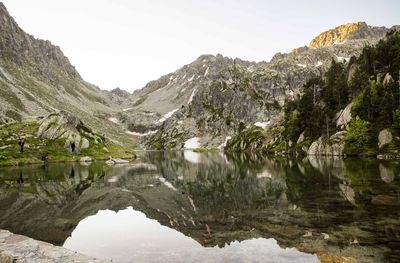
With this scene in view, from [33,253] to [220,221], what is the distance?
16.0 metres

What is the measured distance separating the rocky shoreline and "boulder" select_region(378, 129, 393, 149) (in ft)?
361

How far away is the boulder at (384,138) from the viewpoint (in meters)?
107

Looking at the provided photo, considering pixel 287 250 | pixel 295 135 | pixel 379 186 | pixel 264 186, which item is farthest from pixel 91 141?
pixel 287 250

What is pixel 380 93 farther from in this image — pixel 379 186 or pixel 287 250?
pixel 287 250

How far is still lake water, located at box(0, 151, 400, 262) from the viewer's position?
20000 mm

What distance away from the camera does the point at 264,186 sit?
5019cm

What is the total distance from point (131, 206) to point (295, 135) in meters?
128

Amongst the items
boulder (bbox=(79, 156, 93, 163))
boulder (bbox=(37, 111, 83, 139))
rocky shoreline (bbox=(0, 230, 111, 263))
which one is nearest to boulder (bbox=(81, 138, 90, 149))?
boulder (bbox=(37, 111, 83, 139))

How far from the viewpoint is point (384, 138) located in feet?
Result: 357

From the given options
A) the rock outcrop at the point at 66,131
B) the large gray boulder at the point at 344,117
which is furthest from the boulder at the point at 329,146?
the rock outcrop at the point at 66,131

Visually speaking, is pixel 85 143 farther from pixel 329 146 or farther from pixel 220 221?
pixel 220 221

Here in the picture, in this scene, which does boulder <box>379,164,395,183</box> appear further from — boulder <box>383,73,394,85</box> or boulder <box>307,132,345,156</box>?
boulder <box>383,73,394,85</box>

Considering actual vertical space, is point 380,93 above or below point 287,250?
above

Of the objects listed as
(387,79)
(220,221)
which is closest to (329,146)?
(387,79)
